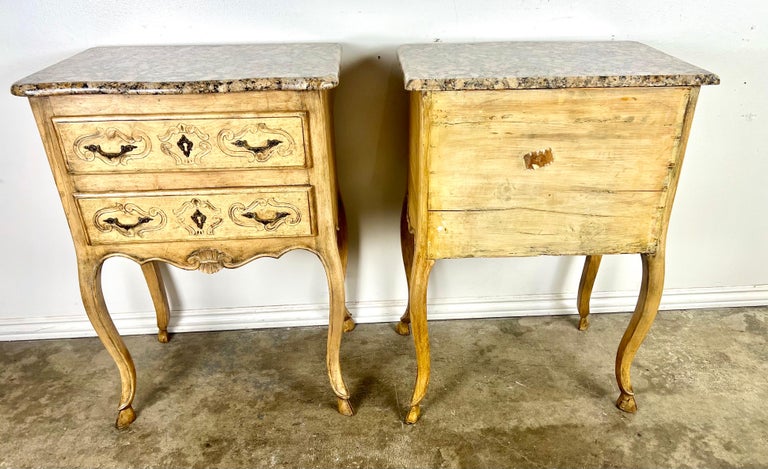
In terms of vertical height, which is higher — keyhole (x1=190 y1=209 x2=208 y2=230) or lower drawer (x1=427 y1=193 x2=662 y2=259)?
keyhole (x1=190 y1=209 x2=208 y2=230)

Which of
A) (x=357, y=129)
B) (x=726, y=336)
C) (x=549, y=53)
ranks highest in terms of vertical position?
(x=549, y=53)

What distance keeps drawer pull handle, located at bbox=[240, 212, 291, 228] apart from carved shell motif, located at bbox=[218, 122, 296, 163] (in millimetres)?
133

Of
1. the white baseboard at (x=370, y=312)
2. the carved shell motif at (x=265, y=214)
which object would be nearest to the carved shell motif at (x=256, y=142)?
the carved shell motif at (x=265, y=214)

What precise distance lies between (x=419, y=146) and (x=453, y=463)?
801 mm

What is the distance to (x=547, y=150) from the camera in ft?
3.77

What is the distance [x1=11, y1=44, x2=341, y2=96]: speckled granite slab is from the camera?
3.53 feet

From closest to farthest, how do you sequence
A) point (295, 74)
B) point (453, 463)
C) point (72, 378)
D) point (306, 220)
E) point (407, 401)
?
point (295, 74), point (306, 220), point (453, 463), point (407, 401), point (72, 378)

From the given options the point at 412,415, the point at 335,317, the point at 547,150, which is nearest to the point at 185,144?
the point at 335,317

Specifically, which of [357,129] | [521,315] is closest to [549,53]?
[357,129]

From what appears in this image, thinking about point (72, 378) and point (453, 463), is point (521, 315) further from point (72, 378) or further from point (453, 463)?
point (72, 378)

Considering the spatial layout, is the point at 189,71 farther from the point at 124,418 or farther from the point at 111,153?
the point at 124,418

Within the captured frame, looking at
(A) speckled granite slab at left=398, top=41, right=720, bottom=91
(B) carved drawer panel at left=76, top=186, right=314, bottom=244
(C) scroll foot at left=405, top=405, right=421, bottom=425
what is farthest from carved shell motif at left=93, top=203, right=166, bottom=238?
(C) scroll foot at left=405, top=405, right=421, bottom=425

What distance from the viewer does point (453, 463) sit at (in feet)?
4.47

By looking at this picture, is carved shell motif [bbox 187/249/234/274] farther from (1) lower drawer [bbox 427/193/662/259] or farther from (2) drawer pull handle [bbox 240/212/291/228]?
(1) lower drawer [bbox 427/193/662/259]
